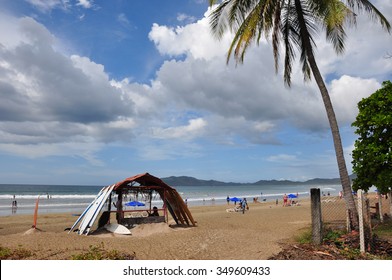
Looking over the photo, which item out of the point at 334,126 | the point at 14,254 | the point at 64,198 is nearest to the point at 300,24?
the point at 334,126

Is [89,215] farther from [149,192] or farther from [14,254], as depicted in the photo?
[14,254]

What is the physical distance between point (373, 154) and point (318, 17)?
596 centimetres

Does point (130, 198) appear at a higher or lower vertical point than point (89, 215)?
higher

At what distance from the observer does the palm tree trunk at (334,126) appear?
12.0 metres

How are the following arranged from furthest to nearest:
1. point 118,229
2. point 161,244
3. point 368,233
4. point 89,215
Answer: point 89,215
point 118,229
point 161,244
point 368,233

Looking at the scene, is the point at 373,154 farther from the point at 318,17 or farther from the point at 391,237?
the point at 318,17

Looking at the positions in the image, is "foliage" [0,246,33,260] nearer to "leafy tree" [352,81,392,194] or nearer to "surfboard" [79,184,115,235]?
"surfboard" [79,184,115,235]

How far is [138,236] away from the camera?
551 inches

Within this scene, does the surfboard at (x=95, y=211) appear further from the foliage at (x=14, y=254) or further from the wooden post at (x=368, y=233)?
the wooden post at (x=368, y=233)

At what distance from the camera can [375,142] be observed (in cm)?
1234

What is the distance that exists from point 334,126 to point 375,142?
5.02 feet

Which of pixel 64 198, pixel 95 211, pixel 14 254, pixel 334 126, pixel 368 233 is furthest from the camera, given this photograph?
pixel 64 198

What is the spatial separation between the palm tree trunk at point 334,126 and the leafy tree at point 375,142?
0.95 m
